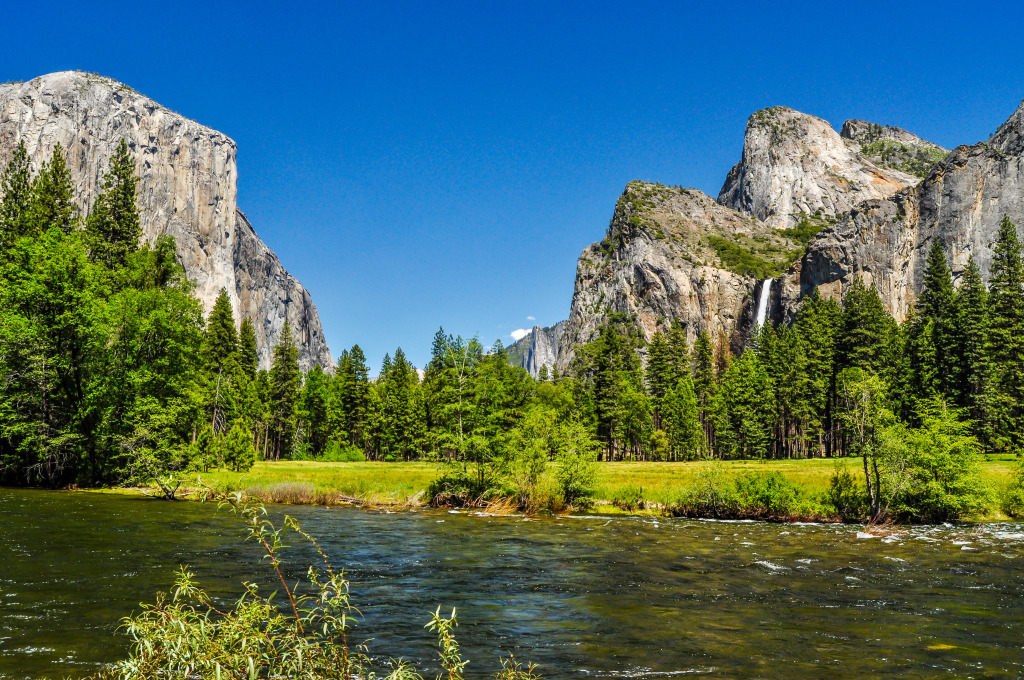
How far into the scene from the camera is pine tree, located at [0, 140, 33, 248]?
5044 centimetres

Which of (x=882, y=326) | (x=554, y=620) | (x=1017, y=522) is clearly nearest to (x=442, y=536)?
(x=554, y=620)

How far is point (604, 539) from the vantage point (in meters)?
25.5

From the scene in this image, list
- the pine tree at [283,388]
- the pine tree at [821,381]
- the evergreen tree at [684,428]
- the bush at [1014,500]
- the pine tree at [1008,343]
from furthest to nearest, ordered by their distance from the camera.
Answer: the pine tree at [283,388] < the pine tree at [821,381] < the evergreen tree at [684,428] < the pine tree at [1008,343] < the bush at [1014,500]

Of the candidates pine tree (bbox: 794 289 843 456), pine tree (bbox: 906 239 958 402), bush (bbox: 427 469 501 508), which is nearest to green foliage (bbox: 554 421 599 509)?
bush (bbox: 427 469 501 508)

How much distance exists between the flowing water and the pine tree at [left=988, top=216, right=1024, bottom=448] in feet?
128

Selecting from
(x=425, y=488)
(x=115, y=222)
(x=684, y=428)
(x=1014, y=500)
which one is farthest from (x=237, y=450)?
(x=684, y=428)

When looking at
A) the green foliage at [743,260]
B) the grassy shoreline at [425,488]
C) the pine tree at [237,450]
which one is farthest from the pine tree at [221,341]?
the green foliage at [743,260]

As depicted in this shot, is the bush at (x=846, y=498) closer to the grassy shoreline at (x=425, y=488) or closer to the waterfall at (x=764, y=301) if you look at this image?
the grassy shoreline at (x=425, y=488)

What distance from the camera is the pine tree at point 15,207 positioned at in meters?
50.4

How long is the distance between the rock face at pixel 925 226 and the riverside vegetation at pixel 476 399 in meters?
56.2

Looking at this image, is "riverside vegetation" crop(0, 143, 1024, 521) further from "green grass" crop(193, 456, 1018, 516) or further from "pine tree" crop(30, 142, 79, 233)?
"green grass" crop(193, 456, 1018, 516)

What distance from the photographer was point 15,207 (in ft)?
176

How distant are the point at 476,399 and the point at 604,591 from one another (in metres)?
27.5

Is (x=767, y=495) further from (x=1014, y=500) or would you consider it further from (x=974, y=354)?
(x=974, y=354)
